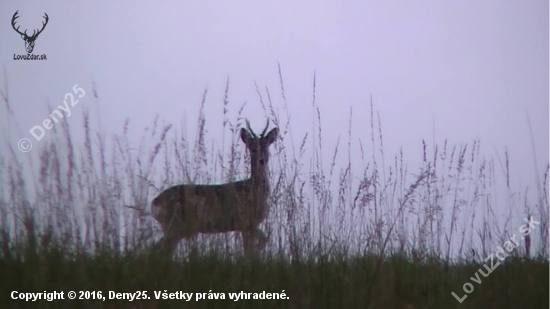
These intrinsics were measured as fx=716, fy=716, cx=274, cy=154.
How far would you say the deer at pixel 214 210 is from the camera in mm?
3537

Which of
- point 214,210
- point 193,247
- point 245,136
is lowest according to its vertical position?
point 193,247

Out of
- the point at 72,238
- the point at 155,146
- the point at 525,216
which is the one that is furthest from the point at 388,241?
the point at 72,238

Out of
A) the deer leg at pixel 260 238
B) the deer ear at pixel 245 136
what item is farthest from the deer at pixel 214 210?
the deer ear at pixel 245 136

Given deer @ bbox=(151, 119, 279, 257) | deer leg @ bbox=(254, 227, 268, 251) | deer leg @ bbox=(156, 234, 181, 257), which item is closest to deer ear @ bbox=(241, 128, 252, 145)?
deer @ bbox=(151, 119, 279, 257)

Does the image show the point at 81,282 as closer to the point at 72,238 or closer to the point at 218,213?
the point at 72,238

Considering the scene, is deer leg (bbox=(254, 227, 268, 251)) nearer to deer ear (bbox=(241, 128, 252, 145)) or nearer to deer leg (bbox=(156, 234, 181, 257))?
deer leg (bbox=(156, 234, 181, 257))

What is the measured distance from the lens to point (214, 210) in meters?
3.58

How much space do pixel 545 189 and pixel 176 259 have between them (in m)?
2.21

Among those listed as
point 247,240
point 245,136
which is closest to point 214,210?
point 247,240

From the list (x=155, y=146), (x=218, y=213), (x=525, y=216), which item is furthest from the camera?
(x=525, y=216)

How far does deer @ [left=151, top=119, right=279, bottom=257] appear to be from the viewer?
3.54 metres

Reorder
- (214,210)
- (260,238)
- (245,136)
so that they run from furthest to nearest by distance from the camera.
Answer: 1. (245,136)
2. (260,238)
3. (214,210)

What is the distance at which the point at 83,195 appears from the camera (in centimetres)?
368

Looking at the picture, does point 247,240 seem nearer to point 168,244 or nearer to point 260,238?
point 260,238
